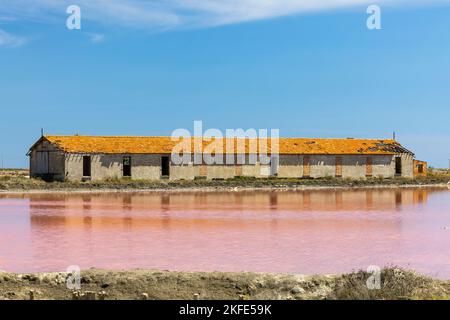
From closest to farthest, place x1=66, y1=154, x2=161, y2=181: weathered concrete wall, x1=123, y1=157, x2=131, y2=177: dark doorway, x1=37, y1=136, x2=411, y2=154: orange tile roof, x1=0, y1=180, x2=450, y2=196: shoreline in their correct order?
x1=0, y1=180, x2=450, y2=196: shoreline < x1=66, y1=154, x2=161, y2=181: weathered concrete wall < x1=37, y1=136, x2=411, y2=154: orange tile roof < x1=123, y1=157, x2=131, y2=177: dark doorway

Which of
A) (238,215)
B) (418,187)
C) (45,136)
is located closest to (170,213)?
(238,215)

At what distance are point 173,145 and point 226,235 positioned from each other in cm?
2565

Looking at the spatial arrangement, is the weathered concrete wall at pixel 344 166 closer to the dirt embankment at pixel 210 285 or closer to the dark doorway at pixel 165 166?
the dark doorway at pixel 165 166

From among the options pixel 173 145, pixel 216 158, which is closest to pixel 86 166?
pixel 173 145

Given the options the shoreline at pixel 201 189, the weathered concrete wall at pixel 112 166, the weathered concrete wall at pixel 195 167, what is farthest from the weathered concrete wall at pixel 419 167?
the weathered concrete wall at pixel 112 166

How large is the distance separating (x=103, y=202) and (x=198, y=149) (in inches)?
543

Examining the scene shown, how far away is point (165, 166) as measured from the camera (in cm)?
4175

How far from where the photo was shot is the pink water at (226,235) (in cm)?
1257

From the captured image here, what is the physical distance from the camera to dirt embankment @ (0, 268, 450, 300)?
9500 millimetres

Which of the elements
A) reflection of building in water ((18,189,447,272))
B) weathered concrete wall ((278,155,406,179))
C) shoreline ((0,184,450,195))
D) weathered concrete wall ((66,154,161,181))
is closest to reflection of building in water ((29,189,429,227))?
reflection of building in water ((18,189,447,272))

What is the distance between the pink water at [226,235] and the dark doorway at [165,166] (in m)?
11.0

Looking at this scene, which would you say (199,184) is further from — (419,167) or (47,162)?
(419,167)

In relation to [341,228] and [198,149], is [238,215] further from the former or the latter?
[198,149]

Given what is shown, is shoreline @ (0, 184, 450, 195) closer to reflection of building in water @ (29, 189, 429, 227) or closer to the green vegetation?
the green vegetation
